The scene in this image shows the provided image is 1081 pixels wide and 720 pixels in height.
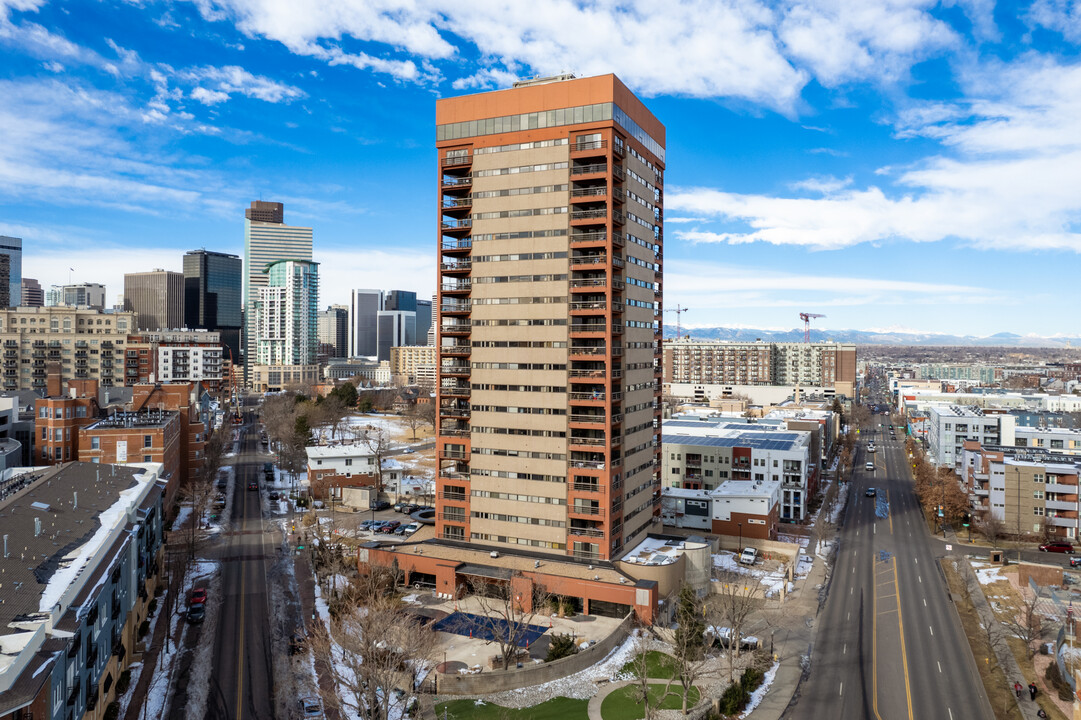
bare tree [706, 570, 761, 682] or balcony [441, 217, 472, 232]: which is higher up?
balcony [441, 217, 472, 232]

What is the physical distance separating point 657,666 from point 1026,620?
115ft

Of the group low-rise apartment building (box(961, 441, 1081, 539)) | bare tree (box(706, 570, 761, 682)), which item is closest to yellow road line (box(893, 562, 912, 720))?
bare tree (box(706, 570, 761, 682))

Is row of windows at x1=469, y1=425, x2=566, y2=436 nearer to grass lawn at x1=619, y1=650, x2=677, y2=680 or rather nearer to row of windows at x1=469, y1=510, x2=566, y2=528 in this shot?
row of windows at x1=469, y1=510, x2=566, y2=528

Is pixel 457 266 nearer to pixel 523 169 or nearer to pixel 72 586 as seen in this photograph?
pixel 523 169

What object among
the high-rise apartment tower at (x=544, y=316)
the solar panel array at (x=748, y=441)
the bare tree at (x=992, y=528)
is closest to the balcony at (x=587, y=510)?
the high-rise apartment tower at (x=544, y=316)

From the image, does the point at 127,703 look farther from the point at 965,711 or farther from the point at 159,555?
the point at 965,711

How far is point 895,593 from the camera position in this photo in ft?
221

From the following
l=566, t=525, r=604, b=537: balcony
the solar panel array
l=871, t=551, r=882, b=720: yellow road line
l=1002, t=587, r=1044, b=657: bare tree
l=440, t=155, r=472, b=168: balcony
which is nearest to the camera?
l=871, t=551, r=882, b=720: yellow road line

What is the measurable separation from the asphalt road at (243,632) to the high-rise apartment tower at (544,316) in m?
19.5

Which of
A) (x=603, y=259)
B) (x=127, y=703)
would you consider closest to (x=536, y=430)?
(x=603, y=259)

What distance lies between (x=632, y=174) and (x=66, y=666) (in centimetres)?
5772

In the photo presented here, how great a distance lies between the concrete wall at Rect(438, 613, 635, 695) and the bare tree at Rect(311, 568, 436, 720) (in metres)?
2.43

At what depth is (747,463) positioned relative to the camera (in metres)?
99.6

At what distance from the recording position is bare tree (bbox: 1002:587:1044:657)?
53.1 metres
